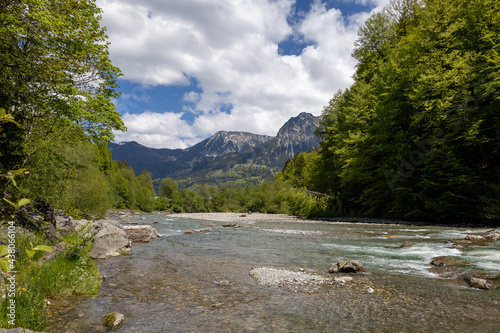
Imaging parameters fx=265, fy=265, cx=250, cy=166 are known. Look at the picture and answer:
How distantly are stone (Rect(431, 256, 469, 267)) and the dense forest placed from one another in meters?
13.5

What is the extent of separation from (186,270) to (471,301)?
9.43 m

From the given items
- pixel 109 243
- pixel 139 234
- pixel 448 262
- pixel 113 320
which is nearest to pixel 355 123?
pixel 448 262

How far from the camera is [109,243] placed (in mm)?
14391

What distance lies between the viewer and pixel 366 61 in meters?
43.9

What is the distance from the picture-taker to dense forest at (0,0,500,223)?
952cm

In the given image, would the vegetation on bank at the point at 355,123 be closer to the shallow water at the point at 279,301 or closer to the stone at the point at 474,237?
the shallow water at the point at 279,301

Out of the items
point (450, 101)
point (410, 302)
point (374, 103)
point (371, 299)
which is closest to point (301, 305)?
point (371, 299)

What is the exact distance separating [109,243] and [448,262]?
1613 centimetres

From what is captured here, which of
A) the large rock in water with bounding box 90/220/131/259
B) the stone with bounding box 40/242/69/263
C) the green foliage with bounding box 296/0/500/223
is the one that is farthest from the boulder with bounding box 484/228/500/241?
the stone with bounding box 40/242/69/263

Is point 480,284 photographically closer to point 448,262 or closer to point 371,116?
point 448,262

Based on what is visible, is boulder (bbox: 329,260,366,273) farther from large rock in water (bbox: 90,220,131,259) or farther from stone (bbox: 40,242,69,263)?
large rock in water (bbox: 90,220,131,259)

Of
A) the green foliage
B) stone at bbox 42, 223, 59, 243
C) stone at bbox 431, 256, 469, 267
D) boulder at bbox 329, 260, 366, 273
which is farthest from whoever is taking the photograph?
the green foliage

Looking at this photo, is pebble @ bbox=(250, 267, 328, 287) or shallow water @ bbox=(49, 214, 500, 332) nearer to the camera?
shallow water @ bbox=(49, 214, 500, 332)

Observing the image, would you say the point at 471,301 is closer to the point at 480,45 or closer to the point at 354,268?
the point at 354,268
